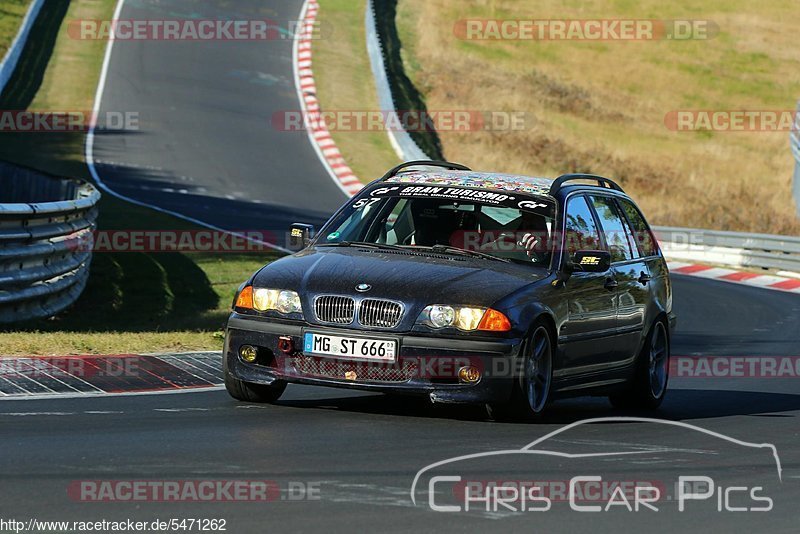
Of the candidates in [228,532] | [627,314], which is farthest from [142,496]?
[627,314]

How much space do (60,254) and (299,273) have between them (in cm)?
815

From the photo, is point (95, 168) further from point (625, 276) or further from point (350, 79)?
point (625, 276)

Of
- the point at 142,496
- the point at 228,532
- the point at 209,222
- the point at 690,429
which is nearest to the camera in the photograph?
the point at 228,532

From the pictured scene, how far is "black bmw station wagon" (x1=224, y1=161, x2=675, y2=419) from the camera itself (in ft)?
28.2

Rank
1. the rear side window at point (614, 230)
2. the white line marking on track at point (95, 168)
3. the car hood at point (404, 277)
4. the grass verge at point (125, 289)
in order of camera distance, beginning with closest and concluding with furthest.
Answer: the car hood at point (404, 277)
the rear side window at point (614, 230)
the grass verge at point (125, 289)
the white line marking on track at point (95, 168)

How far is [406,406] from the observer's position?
376 inches

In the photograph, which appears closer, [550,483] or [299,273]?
[550,483]

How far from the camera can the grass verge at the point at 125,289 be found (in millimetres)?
11734

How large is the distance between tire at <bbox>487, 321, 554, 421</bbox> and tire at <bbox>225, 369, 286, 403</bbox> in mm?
1389

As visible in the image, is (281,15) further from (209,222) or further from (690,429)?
(690,429)

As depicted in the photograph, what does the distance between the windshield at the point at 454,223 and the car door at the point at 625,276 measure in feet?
2.80

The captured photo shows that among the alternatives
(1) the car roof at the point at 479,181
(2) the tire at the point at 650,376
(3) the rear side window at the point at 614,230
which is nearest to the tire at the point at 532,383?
(1) the car roof at the point at 479,181

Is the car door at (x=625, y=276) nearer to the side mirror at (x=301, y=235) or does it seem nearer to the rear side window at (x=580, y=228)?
the rear side window at (x=580, y=228)

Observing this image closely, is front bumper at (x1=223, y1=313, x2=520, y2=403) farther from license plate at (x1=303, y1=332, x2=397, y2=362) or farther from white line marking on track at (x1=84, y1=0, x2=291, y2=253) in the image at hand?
white line marking on track at (x1=84, y1=0, x2=291, y2=253)
